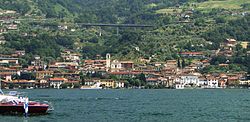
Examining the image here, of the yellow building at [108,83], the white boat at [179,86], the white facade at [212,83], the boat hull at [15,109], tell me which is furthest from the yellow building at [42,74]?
the boat hull at [15,109]

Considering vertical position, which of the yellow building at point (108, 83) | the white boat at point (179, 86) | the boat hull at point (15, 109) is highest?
the boat hull at point (15, 109)

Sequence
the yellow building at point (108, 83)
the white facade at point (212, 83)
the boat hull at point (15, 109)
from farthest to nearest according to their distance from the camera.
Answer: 1. the yellow building at point (108, 83)
2. the white facade at point (212, 83)
3. the boat hull at point (15, 109)

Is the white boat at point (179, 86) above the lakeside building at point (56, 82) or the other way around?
the other way around

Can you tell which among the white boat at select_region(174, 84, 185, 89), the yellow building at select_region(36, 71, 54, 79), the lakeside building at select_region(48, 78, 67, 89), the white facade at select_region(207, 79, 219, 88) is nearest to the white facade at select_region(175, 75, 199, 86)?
the white boat at select_region(174, 84, 185, 89)

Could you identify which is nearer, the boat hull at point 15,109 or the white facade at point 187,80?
the boat hull at point 15,109

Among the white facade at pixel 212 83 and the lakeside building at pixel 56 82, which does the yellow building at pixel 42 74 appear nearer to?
the lakeside building at pixel 56 82

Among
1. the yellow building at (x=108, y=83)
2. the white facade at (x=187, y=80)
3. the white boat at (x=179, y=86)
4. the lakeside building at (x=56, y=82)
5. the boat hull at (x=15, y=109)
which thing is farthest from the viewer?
the white facade at (x=187, y=80)

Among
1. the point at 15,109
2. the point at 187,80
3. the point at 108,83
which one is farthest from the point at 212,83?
the point at 15,109

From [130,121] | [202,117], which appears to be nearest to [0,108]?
[130,121]

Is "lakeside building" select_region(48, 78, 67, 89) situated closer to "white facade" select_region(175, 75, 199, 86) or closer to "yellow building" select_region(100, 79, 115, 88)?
"yellow building" select_region(100, 79, 115, 88)

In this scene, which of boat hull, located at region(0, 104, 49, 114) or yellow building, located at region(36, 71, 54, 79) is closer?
boat hull, located at region(0, 104, 49, 114)

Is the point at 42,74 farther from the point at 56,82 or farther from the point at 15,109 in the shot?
the point at 15,109

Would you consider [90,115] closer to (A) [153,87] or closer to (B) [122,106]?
(B) [122,106]
